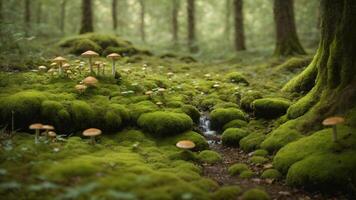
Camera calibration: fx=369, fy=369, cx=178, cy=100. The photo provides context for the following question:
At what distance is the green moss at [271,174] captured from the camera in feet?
25.3

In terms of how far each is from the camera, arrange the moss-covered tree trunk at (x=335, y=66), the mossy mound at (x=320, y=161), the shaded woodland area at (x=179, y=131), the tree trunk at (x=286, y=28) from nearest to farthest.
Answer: the shaded woodland area at (x=179, y=131) < the mossy mound at (x=320, y=161) < the moss-covered tree trunk at (x=335, y=66) < the tree trunk at (x=286, y=28)

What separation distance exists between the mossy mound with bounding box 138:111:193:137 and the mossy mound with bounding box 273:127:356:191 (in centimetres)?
253

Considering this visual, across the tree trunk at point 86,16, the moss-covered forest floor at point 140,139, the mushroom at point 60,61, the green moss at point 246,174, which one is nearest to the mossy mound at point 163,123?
the moss-covered forest floor at point 140,139

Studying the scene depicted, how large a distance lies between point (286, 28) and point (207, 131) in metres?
10.1

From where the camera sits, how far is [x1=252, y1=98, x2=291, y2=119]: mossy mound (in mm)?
10539

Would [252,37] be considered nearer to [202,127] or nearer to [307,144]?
[202,127]

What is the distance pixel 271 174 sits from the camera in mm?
7758

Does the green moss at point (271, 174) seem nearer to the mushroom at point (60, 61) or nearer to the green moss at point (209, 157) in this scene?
the green moss at point (209, 157)

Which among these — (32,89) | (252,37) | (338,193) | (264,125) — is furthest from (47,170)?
(252,37)

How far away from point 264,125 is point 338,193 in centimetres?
371

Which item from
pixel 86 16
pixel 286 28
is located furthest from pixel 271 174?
pixel 86 16

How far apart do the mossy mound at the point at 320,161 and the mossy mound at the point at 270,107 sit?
7.53 feet

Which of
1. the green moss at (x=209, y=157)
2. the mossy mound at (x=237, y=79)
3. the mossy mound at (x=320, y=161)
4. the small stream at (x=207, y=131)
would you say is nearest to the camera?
the mossy mound at (x=320, y=161)

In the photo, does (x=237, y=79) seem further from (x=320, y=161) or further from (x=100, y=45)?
(x=100, y=45)
